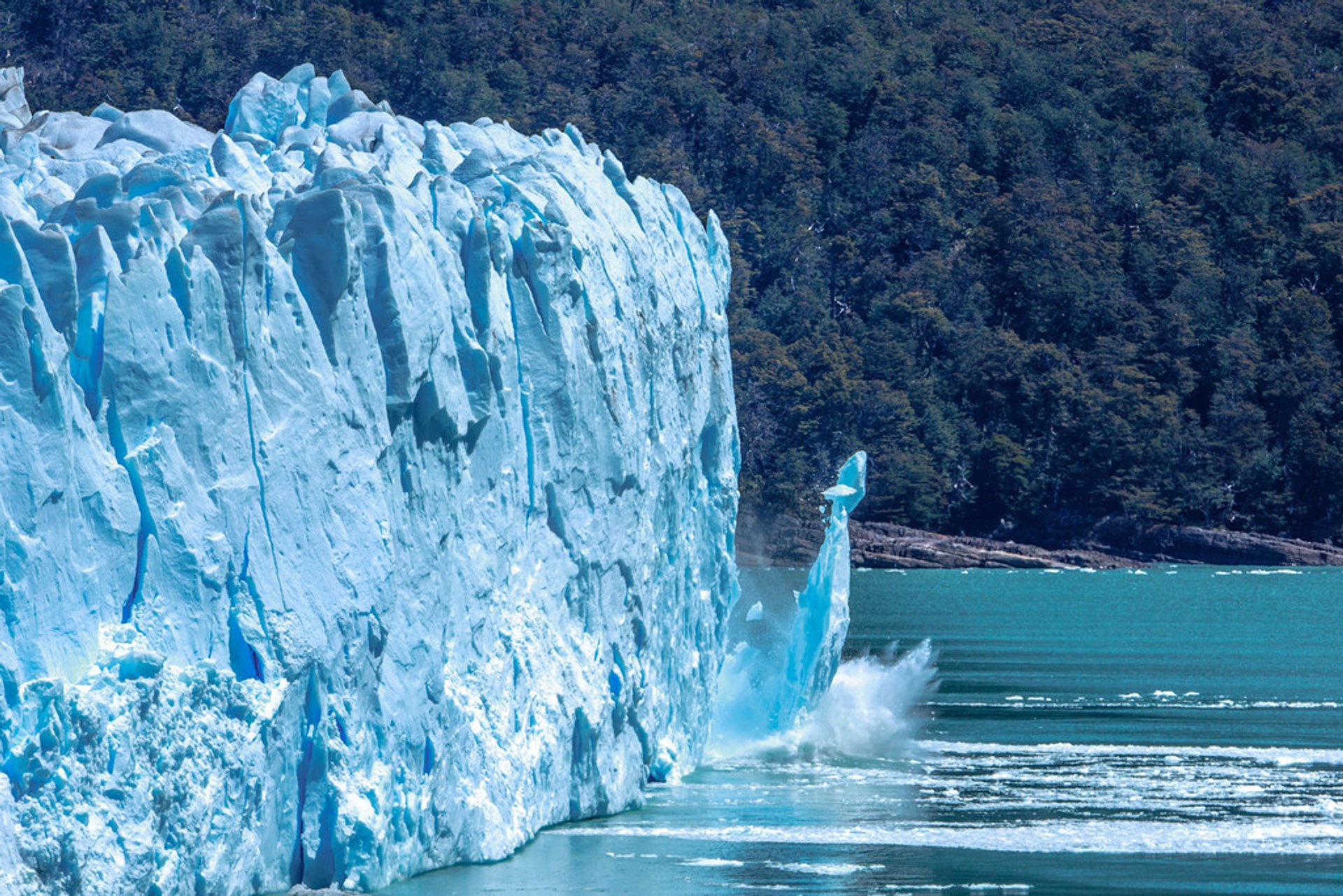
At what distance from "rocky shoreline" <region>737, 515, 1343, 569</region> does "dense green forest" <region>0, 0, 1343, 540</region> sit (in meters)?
0.73

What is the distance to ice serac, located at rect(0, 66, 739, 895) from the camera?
38.7 ft

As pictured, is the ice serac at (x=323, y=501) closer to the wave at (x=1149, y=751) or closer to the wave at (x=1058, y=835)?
the wave at (x=1058, y=835)

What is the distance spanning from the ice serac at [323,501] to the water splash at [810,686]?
2.40m

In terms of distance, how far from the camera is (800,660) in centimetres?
2211

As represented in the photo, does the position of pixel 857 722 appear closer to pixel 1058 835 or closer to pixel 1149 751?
pixel 1149 751

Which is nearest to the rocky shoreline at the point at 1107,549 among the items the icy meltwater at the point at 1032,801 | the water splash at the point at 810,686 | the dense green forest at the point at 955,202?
the dense green forest at the point at 955,202

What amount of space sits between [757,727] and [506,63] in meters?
56.2

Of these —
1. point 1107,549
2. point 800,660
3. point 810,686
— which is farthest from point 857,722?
point 1107,549

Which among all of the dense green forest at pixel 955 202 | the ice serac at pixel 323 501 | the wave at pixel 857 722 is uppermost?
the dense green forest at pixel 955 202

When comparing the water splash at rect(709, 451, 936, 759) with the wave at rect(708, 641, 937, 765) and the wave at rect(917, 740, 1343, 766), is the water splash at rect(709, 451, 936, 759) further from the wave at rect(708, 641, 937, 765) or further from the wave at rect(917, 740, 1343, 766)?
the wave at rect(917, 740, 1343, 766)

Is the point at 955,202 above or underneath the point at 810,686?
above

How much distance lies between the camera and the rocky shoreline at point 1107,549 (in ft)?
227

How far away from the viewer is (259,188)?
1602cm

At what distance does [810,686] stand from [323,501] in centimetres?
965
